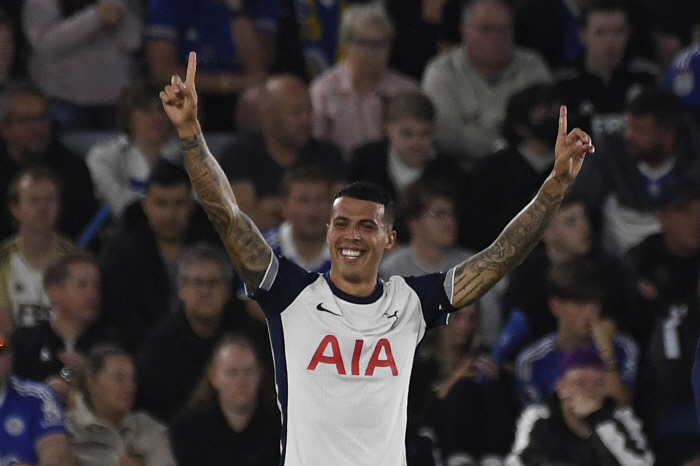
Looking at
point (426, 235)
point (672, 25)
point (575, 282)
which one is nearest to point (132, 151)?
point (426, 235)

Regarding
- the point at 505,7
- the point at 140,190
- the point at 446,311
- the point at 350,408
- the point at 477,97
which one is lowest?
the point at 350,408

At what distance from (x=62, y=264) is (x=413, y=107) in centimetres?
230

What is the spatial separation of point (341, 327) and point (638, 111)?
4.13 meters

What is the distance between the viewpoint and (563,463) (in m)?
6.67

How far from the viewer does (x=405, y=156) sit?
27.1ft

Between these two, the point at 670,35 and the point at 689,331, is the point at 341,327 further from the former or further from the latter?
the point at 670,35

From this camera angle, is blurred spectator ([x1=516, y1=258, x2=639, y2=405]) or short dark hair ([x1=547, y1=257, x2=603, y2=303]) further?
short dark hair ([x1=547, y1=257, x2=603, y2=303])

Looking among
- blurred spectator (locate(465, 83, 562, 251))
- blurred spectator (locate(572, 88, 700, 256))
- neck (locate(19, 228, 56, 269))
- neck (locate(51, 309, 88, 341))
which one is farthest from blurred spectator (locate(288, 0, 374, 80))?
neck (locate(51, 309, 88, 341))

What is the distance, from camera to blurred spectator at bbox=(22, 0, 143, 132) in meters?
8.93

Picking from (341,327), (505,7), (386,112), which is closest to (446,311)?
(341,327)

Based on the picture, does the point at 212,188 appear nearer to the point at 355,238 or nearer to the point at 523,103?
the point at 355,238

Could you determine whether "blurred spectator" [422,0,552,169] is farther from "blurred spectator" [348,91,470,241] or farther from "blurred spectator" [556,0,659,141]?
"blurred spectator" [348,91,470,241]

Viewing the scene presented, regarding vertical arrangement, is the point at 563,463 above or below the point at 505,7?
below

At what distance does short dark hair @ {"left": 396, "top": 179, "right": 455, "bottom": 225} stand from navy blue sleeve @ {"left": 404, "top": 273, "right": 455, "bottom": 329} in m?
2.67
